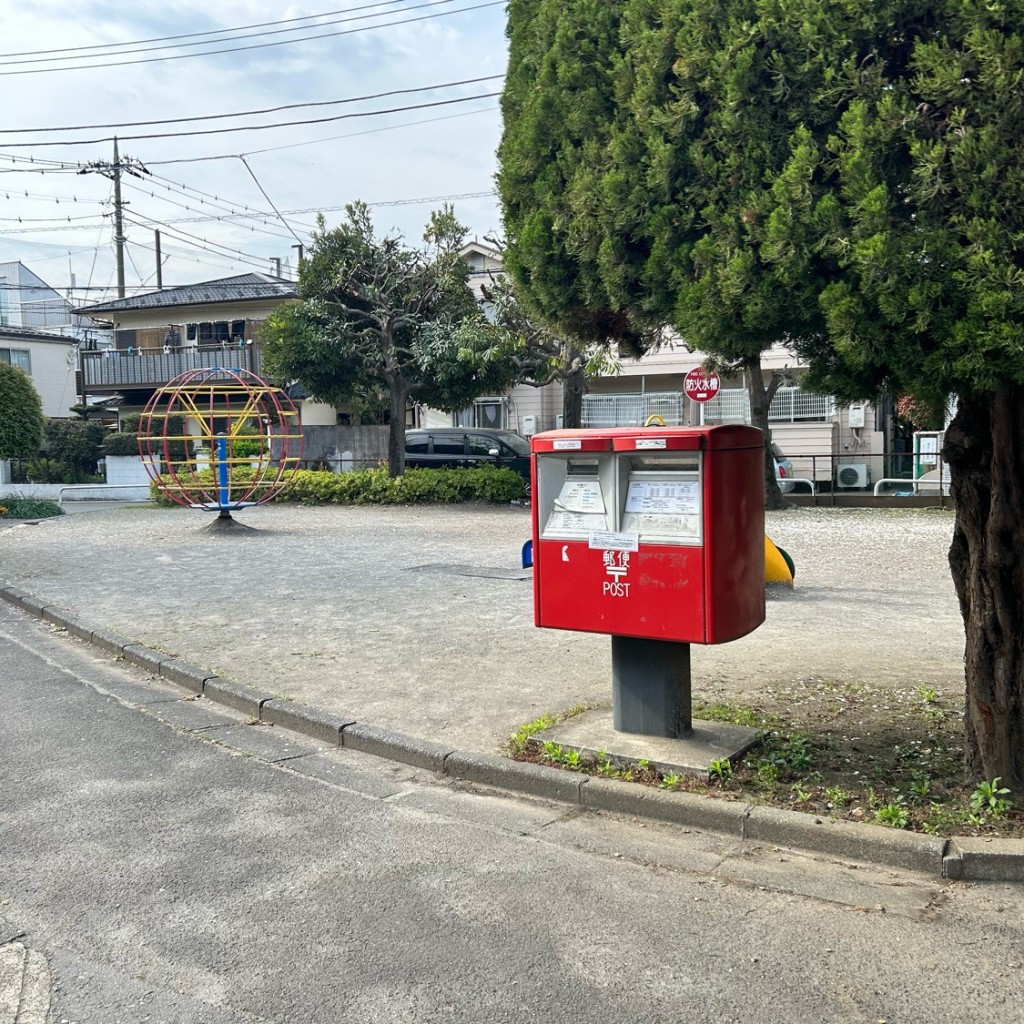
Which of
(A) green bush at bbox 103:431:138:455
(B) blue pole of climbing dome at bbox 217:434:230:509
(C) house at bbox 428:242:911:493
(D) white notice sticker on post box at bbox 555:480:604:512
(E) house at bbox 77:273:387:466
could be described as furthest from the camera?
(E) house at bbox 77:273:387:466

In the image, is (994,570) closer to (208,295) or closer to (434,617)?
(434,617)

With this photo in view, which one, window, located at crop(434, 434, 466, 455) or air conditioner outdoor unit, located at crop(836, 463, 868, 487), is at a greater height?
window, located at crop(434, 434, 466, 455)

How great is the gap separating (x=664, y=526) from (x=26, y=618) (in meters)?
7.35

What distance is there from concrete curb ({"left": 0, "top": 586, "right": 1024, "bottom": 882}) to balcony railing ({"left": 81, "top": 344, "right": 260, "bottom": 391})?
30.3m

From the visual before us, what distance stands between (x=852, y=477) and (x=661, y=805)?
21305 millimetres

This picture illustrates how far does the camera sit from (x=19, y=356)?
42062mm

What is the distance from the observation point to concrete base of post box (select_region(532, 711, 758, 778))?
4.75m

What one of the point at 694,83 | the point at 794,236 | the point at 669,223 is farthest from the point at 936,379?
the point at 694,83

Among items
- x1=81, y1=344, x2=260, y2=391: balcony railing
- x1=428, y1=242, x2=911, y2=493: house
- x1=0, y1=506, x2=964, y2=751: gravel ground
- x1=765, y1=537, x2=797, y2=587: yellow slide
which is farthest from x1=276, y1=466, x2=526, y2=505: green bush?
x1=81, y1=344, x2=260, y2=391: balcony railing

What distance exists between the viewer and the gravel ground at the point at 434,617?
21.0ft

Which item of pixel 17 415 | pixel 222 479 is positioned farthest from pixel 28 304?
pixel 222 479

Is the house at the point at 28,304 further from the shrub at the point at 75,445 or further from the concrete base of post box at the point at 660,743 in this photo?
the concrete base of post box at the point at 660,743

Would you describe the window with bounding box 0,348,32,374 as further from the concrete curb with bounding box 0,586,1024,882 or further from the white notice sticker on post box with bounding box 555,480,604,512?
the white notice sticker on post box with bounding box 555,480,604,512

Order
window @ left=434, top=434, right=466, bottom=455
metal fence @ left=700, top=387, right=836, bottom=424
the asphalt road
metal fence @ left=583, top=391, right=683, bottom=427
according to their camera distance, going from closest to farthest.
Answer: the asphalt road, window @ left=434, top=434, right=466, bottom=455, metal fence @ left=700, top=387, right=836, bottom=424, metal fence @ left=583, top=391, right=683, bottom=427
